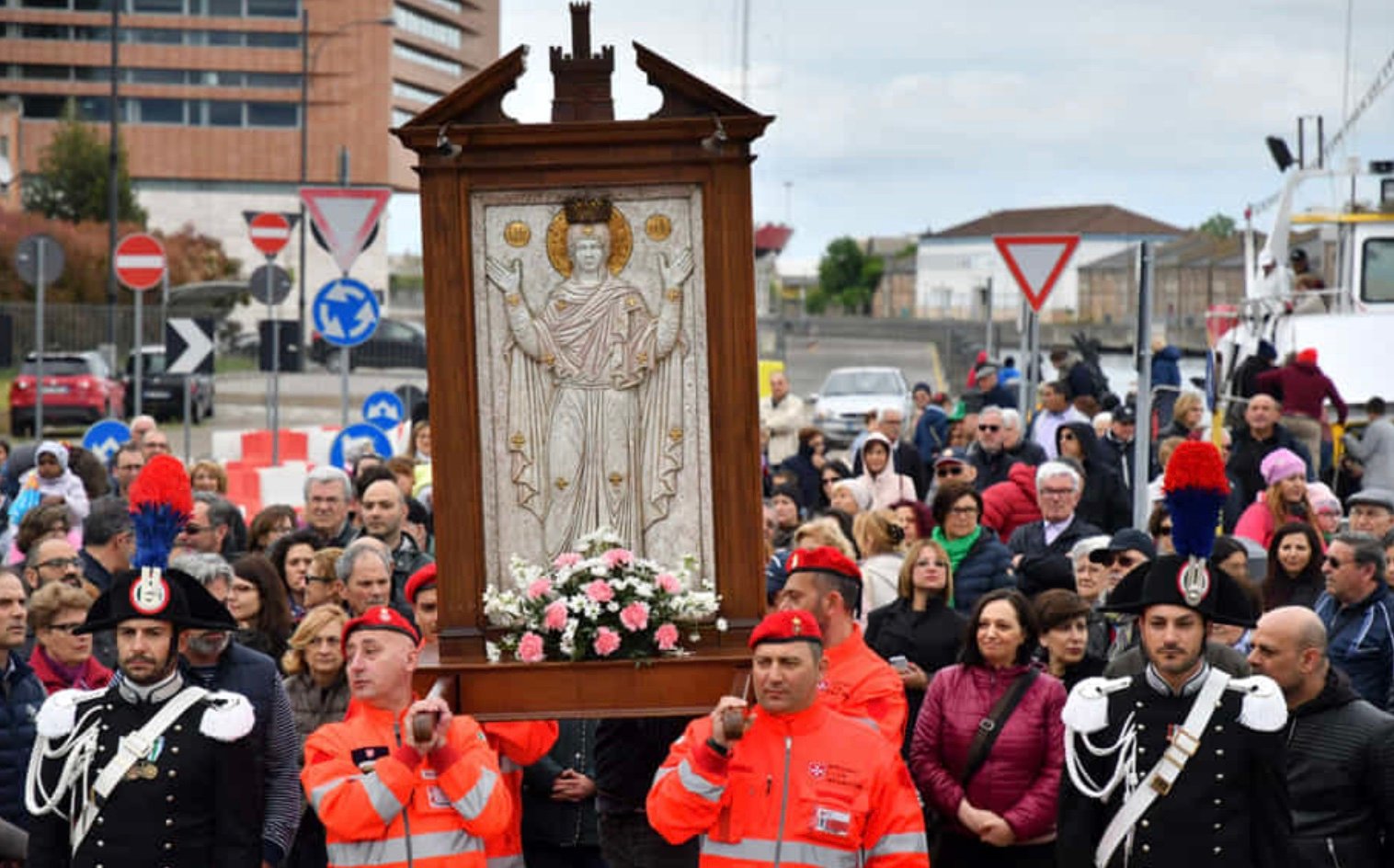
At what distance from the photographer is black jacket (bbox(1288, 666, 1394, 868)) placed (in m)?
8.38

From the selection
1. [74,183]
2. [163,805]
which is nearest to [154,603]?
[163,805]

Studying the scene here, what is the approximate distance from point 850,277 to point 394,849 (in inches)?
5810

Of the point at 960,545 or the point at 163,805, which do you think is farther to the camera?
the point at 960,545

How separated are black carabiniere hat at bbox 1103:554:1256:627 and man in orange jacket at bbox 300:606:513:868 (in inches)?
82.5

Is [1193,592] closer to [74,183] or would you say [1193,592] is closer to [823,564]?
[823,564]

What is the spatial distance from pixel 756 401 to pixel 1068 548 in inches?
234

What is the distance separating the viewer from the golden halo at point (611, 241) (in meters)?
7.61

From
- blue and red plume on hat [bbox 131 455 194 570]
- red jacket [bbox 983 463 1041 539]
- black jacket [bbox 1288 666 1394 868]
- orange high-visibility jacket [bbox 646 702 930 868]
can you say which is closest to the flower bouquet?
orange high-visibility jacket [bbox 646 702 930 868]

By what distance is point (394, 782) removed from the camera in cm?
A: 717

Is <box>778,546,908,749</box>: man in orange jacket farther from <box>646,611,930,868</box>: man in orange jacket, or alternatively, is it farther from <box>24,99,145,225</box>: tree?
<box>24,99,145,225</box>: tree

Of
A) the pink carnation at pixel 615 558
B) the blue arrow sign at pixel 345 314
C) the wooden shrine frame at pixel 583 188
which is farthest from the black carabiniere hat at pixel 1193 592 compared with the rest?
the blue arrow sign at pixel 345 314

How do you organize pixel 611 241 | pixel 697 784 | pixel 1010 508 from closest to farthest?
pixel 697 784
pixel 611 241
pixel 1010 508

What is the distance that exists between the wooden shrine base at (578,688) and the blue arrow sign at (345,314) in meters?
10.6

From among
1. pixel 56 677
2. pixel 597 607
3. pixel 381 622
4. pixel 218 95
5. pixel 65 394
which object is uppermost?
pixel 218 95
